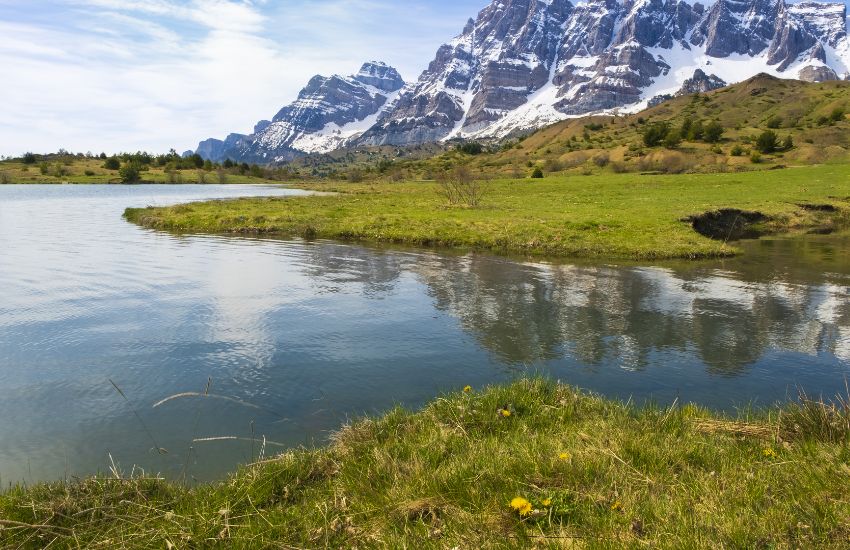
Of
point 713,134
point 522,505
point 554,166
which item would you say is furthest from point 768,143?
point 522,505

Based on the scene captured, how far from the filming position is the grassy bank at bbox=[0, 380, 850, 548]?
4773mm

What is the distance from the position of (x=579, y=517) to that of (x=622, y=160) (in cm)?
10871

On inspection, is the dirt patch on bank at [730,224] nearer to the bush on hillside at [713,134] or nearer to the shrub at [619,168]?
the shrub at [619,168]

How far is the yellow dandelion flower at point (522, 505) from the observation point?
196 inches

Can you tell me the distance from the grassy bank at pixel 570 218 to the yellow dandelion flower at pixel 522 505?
87.9 ft

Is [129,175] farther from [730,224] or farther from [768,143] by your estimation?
[768,143]

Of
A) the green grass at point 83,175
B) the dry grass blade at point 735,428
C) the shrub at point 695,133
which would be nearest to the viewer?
the dry grass blade at point 735,428

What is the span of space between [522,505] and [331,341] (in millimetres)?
9973

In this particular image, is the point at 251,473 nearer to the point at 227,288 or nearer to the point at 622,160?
the point at 227,288

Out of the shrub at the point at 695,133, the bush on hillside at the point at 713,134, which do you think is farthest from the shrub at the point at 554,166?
the bush on hillside at the point at 713,134

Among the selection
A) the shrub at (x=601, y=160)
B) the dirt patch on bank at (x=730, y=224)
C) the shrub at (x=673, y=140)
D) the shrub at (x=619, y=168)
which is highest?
the shrub at (x=673, y=140)

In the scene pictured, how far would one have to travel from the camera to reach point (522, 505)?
5.05 m

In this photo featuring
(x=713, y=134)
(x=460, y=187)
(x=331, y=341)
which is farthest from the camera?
(x=713, y=134)

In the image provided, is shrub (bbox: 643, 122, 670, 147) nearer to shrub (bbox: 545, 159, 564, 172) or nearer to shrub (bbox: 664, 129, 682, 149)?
shrub (bbox: 664, 129, 682, 149)
